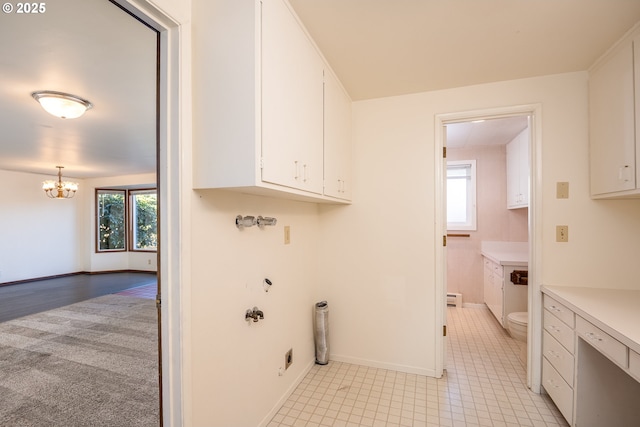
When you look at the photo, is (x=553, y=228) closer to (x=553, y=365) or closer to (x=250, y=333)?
(x=553, y=365)

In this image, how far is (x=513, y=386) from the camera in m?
2.24

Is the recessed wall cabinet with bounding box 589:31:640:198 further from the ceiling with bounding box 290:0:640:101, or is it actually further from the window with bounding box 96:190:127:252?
the window with bounding box 96:190:127:252

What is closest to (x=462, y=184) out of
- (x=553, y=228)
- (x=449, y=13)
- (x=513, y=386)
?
(x=553, y=228)

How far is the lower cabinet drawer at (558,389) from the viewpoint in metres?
1.73

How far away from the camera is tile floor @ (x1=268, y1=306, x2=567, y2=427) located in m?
1.88

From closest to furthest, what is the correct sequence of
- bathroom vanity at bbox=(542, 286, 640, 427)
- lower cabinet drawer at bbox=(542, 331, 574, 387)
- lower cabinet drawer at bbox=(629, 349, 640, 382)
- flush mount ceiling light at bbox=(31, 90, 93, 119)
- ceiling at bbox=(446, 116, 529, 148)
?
lower cabinet drawer at bbox=(629, 349, 640, 382)
bathroom vanity at bbox=(542, 286, 640, 427)
lower cabinet drawer at bbox=(542, 331, 574, 387)
flush mount ceiling light at bbox=(31, 90, 93, 119)
ceiling at bbox=(446, 116, 529, 148)

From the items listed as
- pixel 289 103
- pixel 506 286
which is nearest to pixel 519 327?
pixel 506 286

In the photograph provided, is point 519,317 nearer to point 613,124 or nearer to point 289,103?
point 613,124

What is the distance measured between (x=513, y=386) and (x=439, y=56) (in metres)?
2.42

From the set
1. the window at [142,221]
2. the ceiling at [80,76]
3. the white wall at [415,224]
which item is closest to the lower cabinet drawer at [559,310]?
the white wall at [415,224]

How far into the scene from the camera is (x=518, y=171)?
3.58m

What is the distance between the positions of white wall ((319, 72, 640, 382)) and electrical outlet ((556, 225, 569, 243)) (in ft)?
0.12

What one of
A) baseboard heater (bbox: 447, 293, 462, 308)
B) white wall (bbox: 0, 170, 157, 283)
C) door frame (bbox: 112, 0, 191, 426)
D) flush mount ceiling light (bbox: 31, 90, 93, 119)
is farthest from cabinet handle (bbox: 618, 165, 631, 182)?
white wall (bbox: 0, 170, 157, 283)

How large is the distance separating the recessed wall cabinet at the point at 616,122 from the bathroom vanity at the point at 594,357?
2.18 feet
